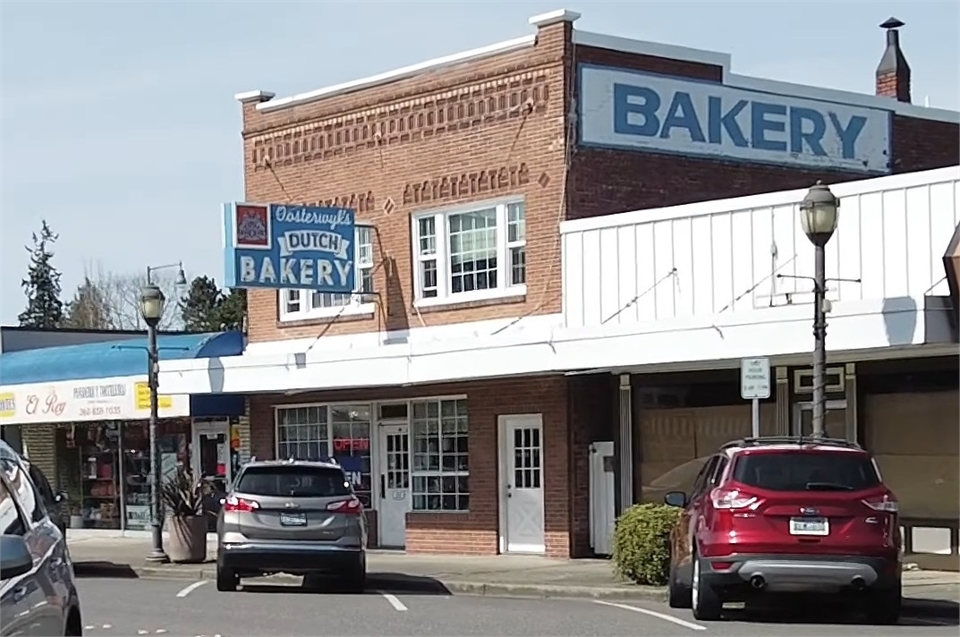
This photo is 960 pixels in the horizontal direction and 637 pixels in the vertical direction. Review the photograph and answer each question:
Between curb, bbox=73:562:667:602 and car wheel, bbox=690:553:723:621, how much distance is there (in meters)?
3.07

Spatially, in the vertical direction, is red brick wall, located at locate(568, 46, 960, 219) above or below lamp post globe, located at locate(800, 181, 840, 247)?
above

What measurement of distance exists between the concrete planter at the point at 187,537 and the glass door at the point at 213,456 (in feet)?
17.8

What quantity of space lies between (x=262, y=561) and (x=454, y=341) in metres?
→ 5.96

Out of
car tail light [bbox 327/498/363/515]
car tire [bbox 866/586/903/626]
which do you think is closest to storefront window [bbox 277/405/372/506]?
car tail light [bbox 327/498/363/515]

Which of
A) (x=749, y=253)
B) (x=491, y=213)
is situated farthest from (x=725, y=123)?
(x=749, y=253)

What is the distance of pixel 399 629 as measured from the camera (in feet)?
51.6

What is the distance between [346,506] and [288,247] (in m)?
7.21

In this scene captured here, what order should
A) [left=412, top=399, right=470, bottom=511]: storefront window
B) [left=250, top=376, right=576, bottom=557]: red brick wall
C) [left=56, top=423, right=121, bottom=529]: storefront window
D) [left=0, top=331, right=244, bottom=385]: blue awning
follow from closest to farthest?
1. [left=250, top=376, right=576, bottom=557]: red brick wall
2. [left=412, top=399, right=470, bottom=511]: storefront window
3. [left=0, top=331, right=244, bottom=385]: blue awning
4. [left=56, top=423, right=121, bottom=529]: storefront window

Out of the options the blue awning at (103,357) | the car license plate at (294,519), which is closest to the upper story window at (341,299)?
the blue awning at (103,357)

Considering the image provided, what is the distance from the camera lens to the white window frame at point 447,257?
2634cm

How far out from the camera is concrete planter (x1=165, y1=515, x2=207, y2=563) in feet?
85.3

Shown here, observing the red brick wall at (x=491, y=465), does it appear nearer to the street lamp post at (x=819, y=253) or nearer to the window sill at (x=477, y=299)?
the window sill at (x=477, y=299)

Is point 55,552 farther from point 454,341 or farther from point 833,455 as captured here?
point 454,341

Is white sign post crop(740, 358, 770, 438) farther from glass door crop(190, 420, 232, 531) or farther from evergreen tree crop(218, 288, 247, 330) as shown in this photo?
evergreen tree crop(218, 288, 247, 330)
